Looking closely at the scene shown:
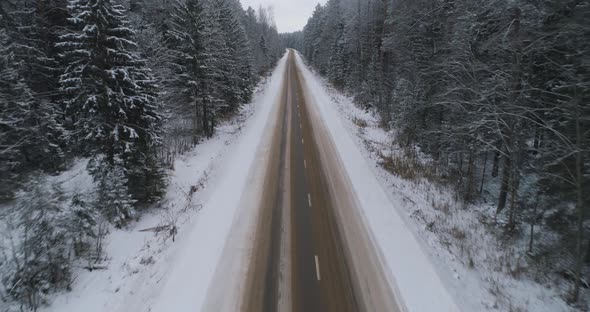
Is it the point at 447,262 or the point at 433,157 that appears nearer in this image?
the point at 447,262

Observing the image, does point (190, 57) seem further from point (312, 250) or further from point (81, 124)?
point (312, 250)

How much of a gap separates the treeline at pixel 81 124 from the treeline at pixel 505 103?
12.1 meters

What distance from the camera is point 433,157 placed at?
19.1m

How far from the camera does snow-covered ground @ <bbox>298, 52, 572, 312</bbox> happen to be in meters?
7.27

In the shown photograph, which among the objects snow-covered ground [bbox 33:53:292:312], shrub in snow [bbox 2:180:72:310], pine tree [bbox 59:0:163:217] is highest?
pine tree [bbox 59:0:163:217]

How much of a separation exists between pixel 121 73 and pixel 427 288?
45.1 feet

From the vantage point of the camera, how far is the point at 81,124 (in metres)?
12.4

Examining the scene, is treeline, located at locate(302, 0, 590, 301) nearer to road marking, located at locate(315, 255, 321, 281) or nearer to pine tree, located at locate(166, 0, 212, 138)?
road marking, located at locate(315, 255, 321, 281)

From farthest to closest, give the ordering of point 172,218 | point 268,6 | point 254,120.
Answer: point 268,6 < point 254,120 < point 172,218

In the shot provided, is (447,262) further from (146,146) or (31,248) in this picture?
(146,146)

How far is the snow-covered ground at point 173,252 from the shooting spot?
725 centimetres

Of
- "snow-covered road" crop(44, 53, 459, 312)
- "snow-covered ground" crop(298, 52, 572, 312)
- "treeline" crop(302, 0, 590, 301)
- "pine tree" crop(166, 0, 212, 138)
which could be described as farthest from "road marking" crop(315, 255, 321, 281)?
"pine tree" crop(166, 0, 212, 138)

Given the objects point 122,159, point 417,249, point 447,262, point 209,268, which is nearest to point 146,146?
point 122,159

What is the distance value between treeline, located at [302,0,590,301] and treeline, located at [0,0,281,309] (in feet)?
39.8
